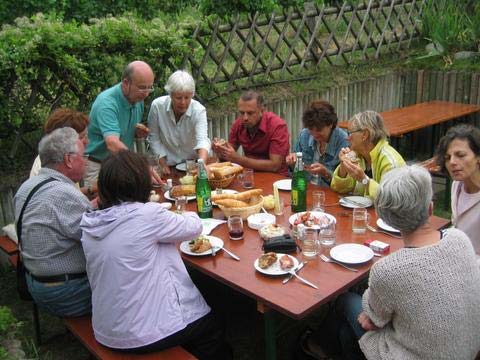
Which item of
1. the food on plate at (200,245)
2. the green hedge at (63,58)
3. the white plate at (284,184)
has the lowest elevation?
the food on plate at (200,245)

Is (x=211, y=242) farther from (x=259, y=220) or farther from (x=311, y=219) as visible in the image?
(x=311, y=219)

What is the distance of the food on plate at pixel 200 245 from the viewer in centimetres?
287

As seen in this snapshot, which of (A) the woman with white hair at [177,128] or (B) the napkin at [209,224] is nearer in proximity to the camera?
(B) the napkin at [209,224]

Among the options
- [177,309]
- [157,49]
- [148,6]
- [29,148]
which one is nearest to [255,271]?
[177,309]

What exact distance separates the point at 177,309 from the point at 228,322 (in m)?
1.24

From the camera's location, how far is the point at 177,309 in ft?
8.50

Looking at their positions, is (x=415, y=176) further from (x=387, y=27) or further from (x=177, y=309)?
(x=387, y=27)

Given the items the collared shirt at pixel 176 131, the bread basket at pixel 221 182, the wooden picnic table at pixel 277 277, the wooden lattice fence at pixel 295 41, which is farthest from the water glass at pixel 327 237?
the wooden lattice fence at pixel 295 41

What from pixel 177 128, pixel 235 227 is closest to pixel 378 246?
pixel 235 227

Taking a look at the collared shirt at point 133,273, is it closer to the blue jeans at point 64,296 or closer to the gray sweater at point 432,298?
the blue jeans at point 64,296

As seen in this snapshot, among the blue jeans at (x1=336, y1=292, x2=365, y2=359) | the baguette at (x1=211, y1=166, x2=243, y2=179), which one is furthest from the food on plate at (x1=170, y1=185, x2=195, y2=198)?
the blue jeans at (x1=336, y1=292, x2=365, y2=359)

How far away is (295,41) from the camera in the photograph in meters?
7.24

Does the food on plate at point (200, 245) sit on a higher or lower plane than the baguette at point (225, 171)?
lower

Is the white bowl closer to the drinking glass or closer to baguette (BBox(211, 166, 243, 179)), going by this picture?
the drinking glass
